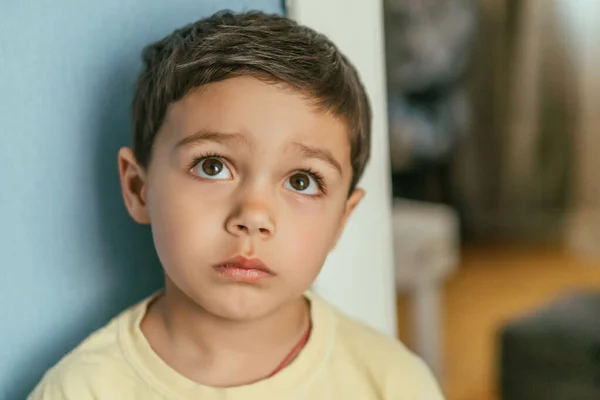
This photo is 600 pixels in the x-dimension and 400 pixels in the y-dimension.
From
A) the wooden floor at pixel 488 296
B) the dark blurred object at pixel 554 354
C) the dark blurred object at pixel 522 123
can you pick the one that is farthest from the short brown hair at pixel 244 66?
the dark blurred object at pixel 522 123

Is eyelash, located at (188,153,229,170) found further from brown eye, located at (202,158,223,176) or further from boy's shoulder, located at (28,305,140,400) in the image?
boy's shoulder, located at (28,305,140,400)

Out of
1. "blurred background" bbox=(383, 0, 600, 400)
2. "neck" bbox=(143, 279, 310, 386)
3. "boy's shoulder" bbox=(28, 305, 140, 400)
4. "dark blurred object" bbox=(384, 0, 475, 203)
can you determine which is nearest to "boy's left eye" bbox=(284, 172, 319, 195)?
"neck" bbox=(143, 279, 310, 386)

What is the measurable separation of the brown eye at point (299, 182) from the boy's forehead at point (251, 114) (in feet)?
0.11

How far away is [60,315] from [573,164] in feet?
11.0

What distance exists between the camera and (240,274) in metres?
0.61

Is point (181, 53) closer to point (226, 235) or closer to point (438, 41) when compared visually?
point (226, 235)

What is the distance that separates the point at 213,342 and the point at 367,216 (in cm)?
31

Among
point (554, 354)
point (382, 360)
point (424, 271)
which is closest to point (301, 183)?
point (382, 360)

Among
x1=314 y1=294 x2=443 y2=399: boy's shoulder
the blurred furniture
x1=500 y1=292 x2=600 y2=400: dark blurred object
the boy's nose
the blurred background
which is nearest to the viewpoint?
the boy's nose

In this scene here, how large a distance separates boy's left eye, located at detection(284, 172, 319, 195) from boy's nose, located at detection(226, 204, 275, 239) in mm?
49

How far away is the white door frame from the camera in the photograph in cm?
87

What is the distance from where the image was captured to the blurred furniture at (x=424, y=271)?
2.28m

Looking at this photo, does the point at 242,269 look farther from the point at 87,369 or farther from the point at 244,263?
the point at 87,369

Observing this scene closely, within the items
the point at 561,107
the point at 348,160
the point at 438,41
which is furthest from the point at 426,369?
the point at 561,107
